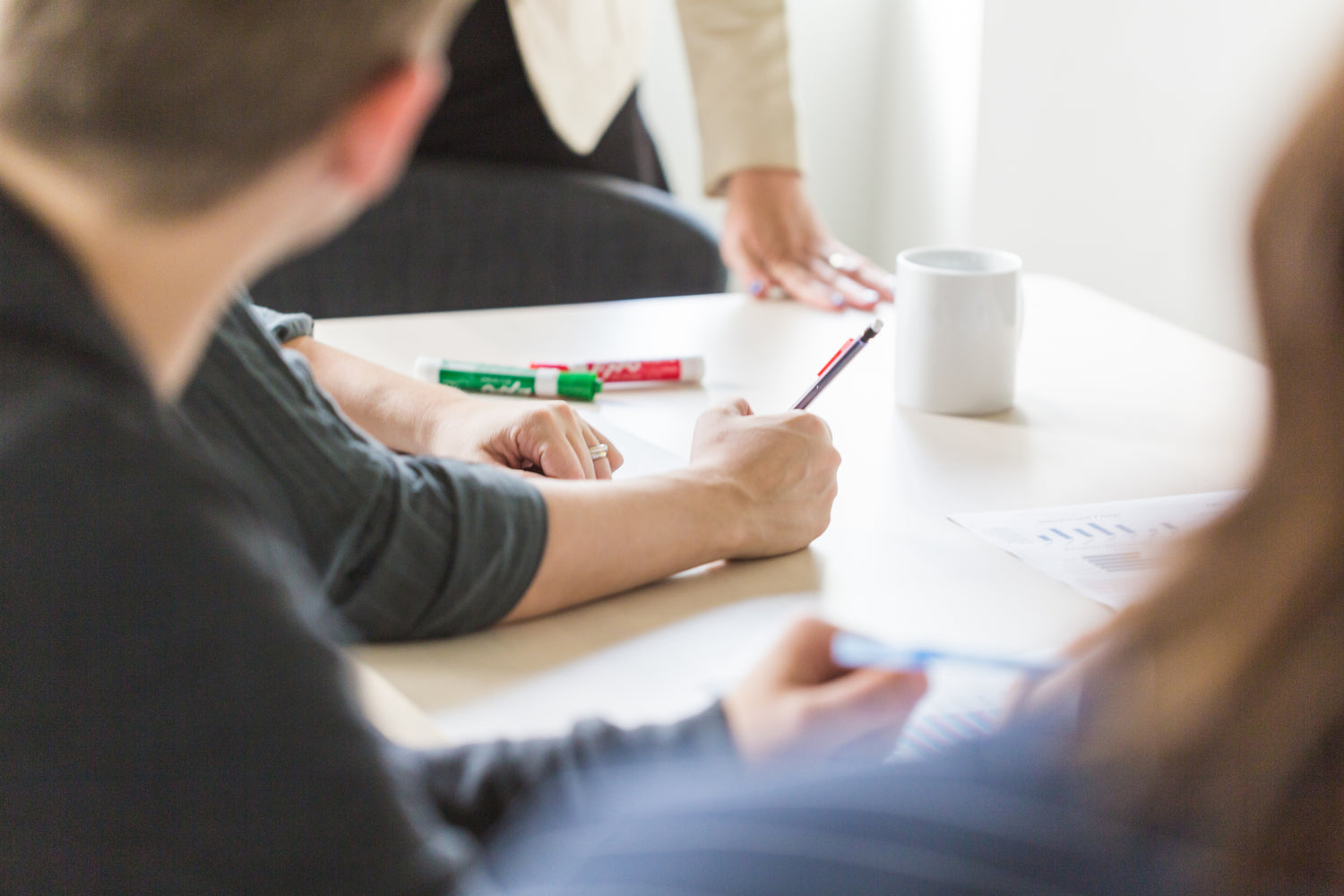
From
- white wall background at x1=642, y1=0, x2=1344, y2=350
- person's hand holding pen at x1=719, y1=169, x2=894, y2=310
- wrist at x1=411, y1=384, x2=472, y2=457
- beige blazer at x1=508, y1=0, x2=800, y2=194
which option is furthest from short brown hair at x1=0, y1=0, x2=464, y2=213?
white wall background at x1=642, y1=0, x2=1344, y2=350

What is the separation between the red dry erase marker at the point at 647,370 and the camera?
1192mm

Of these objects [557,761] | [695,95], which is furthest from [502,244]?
[557,761]

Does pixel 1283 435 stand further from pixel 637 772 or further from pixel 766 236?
pixel 766 236

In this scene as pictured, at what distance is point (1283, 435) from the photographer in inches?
13.9

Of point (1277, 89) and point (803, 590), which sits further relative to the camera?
point (803, 590)

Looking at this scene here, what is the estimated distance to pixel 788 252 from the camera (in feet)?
5.27

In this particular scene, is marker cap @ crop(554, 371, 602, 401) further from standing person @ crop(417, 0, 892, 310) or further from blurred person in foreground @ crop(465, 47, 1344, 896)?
blurred person in foreground @ crop(465, 47, 1344, 896)

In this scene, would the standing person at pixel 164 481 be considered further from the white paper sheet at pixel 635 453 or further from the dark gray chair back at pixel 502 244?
the dark gray chair back at pixel 502 244

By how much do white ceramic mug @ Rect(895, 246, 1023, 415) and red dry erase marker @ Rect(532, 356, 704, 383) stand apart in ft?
0.60

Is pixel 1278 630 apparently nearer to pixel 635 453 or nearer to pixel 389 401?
pixel 635 453

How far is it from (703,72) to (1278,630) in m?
1.56

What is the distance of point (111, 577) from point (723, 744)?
27 cm

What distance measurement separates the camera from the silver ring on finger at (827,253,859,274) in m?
1.55

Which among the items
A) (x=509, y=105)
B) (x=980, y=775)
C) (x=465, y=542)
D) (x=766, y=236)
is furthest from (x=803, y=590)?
(x=509, y=105)
